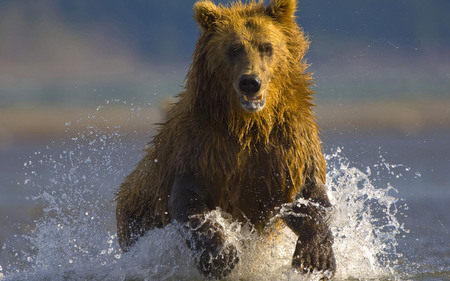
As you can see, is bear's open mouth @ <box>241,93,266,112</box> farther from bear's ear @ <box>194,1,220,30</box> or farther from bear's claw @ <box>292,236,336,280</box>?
bear's claw @ <box>292,236,336,280</box>

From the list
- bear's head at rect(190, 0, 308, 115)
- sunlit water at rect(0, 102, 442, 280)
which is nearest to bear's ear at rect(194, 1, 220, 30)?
bear's head at rect(190, 0, 308, 115)

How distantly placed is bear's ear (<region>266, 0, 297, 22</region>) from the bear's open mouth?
0.80m

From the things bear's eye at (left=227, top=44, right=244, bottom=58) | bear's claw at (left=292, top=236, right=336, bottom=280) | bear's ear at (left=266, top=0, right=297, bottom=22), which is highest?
bear's ear at (left=266, top=0, right=297, bottom=22)

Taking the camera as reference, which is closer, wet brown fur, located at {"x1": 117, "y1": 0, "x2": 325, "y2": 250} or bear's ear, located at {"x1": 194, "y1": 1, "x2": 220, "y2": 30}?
wet brown fur, located at {"x1": 117, "y1": 0, "x2": 325, "y2": 250}

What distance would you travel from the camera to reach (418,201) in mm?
12109

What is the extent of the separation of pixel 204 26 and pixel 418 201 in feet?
21.2

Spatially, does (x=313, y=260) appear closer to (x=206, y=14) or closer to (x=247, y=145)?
(x=247, y=145)

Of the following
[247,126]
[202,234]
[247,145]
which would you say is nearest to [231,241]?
[202,234]

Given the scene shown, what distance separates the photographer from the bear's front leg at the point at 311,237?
6.54 m

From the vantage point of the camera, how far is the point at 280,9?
672 cm

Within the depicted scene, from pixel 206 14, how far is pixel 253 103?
0.89 meters

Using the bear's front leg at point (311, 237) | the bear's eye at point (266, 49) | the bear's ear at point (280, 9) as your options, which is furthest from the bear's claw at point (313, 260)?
Result: the bear's ear at point (280, 9)

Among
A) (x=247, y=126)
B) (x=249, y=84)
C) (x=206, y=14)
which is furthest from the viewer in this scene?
(x=206, y=14)

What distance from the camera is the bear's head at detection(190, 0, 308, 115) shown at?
6281 millimetres
